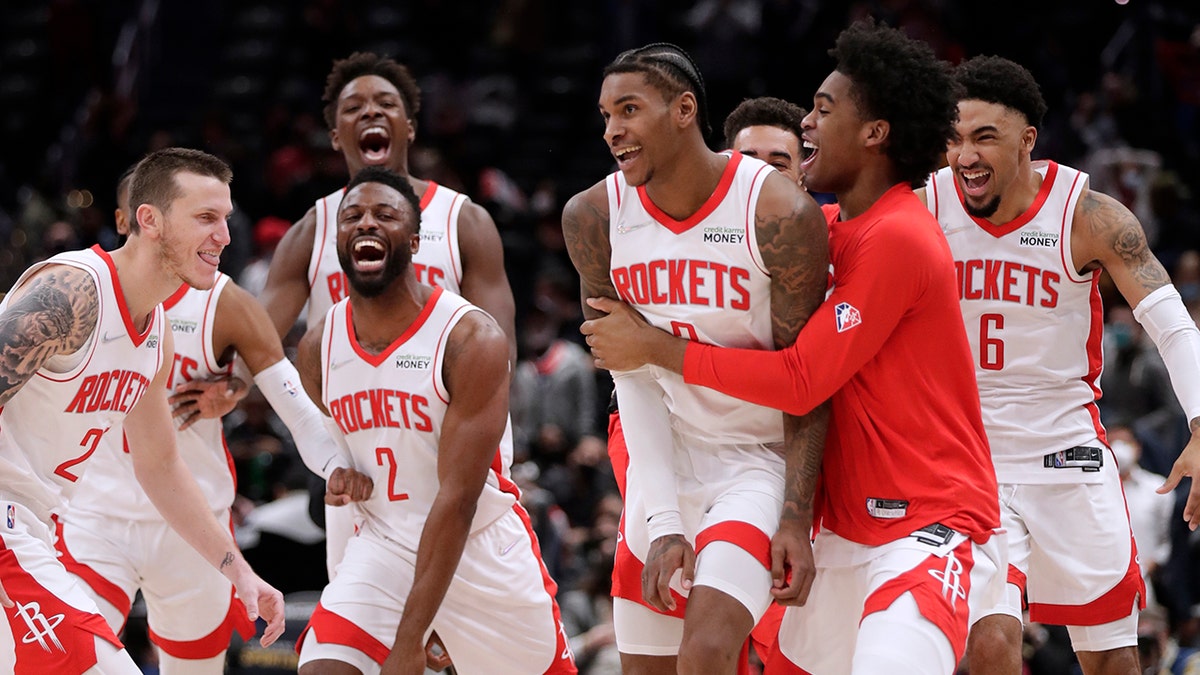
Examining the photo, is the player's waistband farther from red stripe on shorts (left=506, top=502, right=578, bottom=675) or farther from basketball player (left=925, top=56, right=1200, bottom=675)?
red stripe on shorts (left=506, top=502, right=578, bottom=675)

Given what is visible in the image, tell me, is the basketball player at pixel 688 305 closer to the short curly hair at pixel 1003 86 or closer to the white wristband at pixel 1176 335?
the short curly hair at pixel 1003 86

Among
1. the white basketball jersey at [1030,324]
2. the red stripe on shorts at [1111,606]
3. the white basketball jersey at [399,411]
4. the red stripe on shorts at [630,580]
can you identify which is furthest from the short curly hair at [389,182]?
the red stripe on shorts at [1111,606]

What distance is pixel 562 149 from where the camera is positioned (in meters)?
16.0

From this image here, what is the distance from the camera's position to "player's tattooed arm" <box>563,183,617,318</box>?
16.4ft

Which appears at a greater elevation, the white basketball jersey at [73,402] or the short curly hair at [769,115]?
the short curly hair at [769,115]

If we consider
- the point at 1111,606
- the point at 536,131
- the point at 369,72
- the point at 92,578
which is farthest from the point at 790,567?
the point at 536,131

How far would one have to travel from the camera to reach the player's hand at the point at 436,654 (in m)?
5.95

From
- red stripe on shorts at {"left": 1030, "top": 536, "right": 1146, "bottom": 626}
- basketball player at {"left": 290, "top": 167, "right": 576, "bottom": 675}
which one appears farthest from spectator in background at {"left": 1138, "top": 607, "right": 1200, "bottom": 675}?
basketball player at {"left": 290, "top": 167, "right": 576, "bottom": 675}

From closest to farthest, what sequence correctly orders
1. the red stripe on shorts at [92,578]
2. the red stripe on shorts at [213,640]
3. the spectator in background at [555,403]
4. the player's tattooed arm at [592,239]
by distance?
1. the player's tattooed arm at [592,239]
2. the red stripe on shorts at [92,578]
3. the red stripe on shorts at [213,640]
4. the spectator in background at [555,403]

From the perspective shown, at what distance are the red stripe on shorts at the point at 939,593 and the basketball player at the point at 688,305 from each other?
0.30 m

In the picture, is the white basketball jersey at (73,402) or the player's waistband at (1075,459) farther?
the player's waistband at (1075,459)

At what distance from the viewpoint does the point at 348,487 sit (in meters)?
5.84

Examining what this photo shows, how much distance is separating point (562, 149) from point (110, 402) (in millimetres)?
10926

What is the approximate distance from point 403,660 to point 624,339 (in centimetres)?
152
